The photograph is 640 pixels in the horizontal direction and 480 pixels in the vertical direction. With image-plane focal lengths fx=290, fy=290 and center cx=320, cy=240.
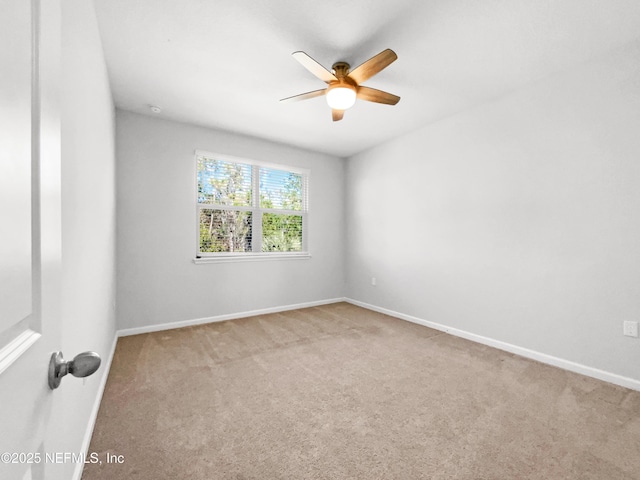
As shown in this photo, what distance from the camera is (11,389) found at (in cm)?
40

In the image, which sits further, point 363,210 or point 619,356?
point 363,210

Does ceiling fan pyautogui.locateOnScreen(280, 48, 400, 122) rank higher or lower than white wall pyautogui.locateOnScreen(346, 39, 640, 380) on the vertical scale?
higher

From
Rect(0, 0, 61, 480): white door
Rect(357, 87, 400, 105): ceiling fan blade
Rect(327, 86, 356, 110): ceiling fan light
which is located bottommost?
Rect(0, 0, 61, 480): white door

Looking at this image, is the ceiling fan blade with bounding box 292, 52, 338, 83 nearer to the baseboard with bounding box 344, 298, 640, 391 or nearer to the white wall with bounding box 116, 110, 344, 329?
the white wall with bounding box 116, 110, 344, 329

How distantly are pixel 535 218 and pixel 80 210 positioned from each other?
3533 millimetres

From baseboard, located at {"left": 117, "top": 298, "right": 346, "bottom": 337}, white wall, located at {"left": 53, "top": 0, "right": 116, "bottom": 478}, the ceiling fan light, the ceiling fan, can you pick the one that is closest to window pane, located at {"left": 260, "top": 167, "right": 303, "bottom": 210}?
baseboard, located at {"left": 117, "top": 298, "right": 346, "bottom": 337}

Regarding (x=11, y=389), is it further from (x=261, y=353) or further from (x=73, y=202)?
(x=261, y=353)

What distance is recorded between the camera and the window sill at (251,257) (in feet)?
12.5

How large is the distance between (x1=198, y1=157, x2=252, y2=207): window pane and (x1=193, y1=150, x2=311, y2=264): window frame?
6 cm

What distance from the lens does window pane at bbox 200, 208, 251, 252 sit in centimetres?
390

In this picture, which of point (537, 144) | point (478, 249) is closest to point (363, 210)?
point (478, 249)

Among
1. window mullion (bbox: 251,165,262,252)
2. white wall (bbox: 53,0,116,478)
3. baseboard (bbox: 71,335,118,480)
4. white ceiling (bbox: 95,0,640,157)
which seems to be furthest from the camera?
window mullion (bbox: 251,165,262,252)

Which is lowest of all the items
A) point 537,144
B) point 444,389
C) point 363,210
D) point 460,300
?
point 444,389

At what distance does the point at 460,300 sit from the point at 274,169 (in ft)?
10.3
